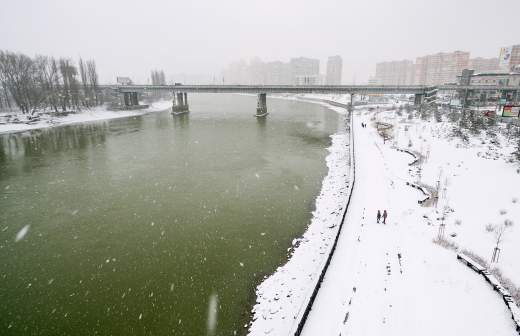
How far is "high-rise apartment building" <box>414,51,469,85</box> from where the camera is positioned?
536 ft

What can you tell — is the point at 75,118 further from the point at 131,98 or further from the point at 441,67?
the point at 441,67

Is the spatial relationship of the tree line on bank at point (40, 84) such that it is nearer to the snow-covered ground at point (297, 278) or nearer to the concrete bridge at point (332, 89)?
the concrete bridge at point (332, 89)

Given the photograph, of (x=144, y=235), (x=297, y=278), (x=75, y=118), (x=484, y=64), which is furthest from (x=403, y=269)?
(x=484, y=64)

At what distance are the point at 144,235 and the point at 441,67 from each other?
209m

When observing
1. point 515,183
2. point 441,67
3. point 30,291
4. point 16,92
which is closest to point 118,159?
point 30,291

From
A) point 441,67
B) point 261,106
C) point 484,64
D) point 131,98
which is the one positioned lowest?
point 261,106

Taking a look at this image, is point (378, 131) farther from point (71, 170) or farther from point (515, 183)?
point (71, 170)

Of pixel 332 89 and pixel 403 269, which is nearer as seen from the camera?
pixel 403 269

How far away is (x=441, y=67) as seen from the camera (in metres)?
174

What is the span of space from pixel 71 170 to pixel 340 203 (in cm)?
2812

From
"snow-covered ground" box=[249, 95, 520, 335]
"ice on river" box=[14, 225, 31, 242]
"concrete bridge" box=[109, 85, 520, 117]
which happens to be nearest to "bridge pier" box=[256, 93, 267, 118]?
"concrete bridge" box=[109, 85, 520, 117]

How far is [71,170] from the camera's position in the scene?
98.3ft

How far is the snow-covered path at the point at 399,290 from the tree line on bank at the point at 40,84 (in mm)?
81533

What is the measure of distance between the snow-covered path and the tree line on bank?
267 feet
